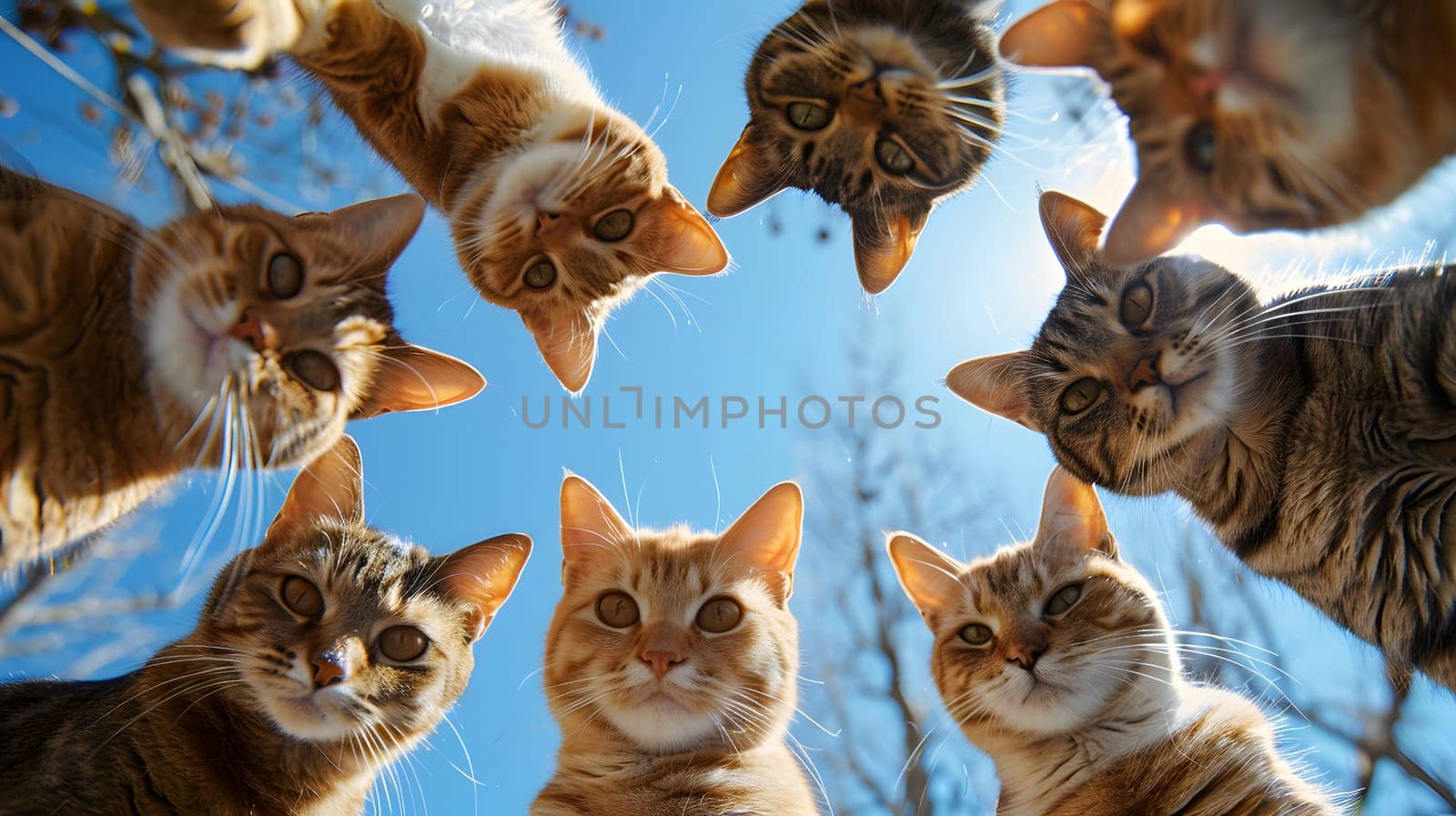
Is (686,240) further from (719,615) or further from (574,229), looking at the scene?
(719,615)

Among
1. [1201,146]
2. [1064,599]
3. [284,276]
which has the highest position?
[1201,146]

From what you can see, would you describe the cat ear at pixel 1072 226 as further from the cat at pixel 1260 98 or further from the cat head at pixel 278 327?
the cat head at pixel 278 327

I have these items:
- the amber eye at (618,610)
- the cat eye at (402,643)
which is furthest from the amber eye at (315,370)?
the amber eye at (618,610)

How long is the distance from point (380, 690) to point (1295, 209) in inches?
91.7

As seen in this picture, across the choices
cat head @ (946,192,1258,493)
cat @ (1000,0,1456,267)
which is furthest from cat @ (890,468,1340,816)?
cat @ (1000,0,1456,267)

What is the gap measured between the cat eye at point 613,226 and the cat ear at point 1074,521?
150 cm

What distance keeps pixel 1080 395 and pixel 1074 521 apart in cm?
45

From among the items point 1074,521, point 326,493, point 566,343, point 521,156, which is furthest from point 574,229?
point 1074,521

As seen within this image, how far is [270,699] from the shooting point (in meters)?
2.19

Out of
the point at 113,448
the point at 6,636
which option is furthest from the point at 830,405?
the point at 6,636

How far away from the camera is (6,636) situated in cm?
233

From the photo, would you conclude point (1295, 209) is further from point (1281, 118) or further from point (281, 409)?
point (281, 409)

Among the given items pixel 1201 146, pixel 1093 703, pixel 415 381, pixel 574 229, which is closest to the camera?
pixel 1201 146

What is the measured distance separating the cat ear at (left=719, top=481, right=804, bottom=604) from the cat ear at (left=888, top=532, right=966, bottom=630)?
31 cm
